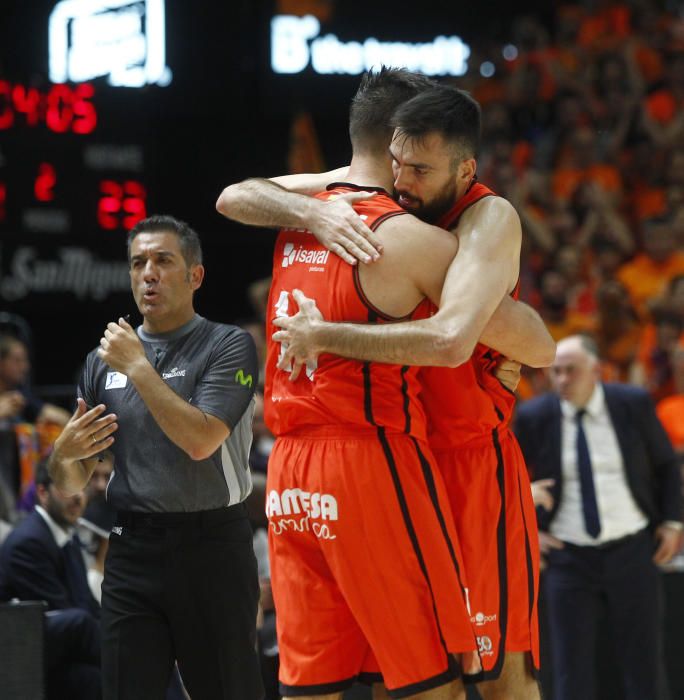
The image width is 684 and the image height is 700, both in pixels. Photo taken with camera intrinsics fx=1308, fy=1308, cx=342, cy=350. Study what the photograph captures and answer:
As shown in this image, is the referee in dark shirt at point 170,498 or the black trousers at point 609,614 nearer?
the referee in dark shirt at point 170,498

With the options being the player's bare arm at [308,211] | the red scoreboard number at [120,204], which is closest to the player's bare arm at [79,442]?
the player's bare arm at [308,211]

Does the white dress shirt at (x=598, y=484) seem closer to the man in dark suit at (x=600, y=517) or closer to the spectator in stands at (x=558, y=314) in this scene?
the man in dark suit at (x=600, y=517)

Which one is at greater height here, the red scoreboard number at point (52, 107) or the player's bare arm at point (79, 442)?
the red scoreboard number at point (52, 107)

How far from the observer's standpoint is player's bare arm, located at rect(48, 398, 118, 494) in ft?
14.1

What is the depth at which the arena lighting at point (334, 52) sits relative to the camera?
12.7 meters

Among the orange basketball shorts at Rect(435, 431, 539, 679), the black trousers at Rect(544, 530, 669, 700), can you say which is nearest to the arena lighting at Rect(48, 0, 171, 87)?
the black trousers at Rect(544, 530, 669, 700)

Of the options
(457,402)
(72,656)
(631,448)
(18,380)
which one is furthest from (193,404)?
(18,380)

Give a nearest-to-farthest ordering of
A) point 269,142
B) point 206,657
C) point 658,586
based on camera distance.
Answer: point 206,657, point 658,586, point 269,142

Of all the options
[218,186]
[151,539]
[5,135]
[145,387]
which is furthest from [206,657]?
[218,186]

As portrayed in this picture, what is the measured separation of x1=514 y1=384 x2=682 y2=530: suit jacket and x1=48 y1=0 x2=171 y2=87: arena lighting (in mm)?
4787

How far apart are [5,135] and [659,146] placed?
5702mm

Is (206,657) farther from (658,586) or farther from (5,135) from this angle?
(5,135)

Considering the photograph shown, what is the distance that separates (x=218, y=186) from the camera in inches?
477

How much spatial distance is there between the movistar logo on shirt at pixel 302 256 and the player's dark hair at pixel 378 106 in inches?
13.9
